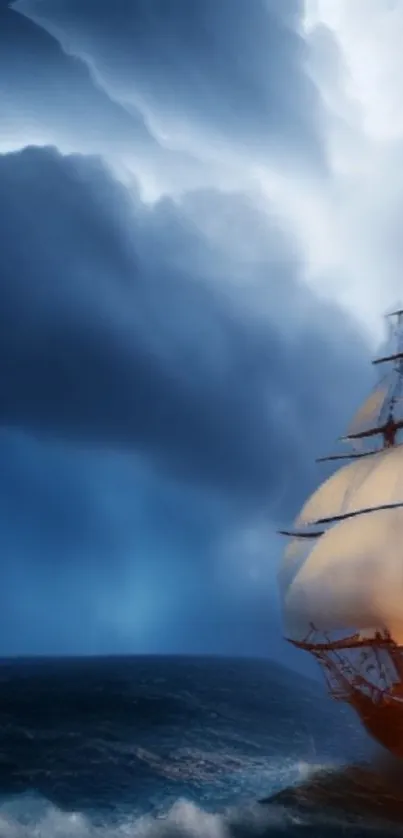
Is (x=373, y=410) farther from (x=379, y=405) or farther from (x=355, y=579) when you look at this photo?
(x=355, y=579)

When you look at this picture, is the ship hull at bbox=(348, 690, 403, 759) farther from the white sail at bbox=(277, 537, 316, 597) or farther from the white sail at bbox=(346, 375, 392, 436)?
the white sail at bbox=(346, 375, 392, 436)

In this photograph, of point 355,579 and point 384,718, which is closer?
point 355,579

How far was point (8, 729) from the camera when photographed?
35406mm

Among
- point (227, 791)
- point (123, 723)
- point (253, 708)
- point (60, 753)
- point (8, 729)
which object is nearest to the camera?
point (227, 791)

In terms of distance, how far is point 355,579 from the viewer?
1221 inches

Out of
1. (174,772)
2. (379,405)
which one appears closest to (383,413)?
(379,405)

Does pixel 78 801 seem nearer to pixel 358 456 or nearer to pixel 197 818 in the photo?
pixel 197 818

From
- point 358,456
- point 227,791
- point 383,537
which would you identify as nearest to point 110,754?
point 227,791

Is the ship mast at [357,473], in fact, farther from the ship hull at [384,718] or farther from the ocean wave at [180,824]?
the ocean wave at [180,824]

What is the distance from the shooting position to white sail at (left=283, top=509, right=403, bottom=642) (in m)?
30.2

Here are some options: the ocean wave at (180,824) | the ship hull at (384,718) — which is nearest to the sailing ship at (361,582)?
the ship hull at (384,718)

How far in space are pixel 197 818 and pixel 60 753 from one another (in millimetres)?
10105

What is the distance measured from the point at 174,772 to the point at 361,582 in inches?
397

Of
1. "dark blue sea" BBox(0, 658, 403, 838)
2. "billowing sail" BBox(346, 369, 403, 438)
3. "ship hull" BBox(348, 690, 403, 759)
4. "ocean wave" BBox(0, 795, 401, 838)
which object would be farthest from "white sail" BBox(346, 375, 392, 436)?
"ocean wave" BBox(0, 795, 401, 838)
